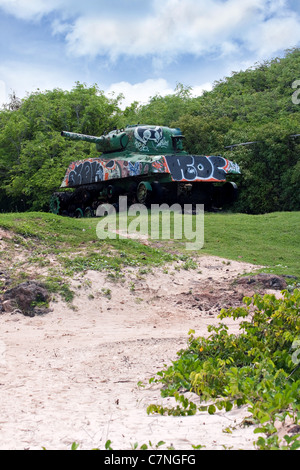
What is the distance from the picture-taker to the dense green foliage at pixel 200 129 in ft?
72.8

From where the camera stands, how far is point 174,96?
123 ft

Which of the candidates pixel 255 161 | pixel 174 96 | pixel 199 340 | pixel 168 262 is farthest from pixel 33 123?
pixel 199 340

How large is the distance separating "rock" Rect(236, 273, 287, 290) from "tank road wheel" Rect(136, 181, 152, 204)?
889cm

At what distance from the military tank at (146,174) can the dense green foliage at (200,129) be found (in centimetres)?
249

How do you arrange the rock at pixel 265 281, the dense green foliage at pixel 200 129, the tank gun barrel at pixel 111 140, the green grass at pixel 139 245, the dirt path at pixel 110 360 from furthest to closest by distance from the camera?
the dense green foliage at pixel 200 129
the tank gun barrel at pixel 111 140
the green grass at pixel 139 245
the rock at pixel 265 281
the dirt path at pixel 110 360

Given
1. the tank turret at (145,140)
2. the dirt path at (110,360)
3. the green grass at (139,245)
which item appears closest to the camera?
the dirt path at (110,360)

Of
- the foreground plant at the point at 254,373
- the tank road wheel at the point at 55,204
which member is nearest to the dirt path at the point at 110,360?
the foreground plant at the point at 254,373

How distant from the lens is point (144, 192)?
18766 millimetres

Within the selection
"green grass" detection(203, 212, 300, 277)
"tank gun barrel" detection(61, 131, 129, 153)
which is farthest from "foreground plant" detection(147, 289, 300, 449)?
"tank gun barrel" detection(61, 131, 129, 153)

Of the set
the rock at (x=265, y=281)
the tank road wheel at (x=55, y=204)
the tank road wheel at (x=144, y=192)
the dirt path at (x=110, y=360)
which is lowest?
the dirt path at (x=110, y=360)

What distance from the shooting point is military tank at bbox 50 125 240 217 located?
18.7 m

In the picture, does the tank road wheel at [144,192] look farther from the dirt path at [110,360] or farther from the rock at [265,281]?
the rock at [265,281]

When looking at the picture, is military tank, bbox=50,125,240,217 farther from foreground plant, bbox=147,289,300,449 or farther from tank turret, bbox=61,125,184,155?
foreground plant, bbox=147,289,300,449
